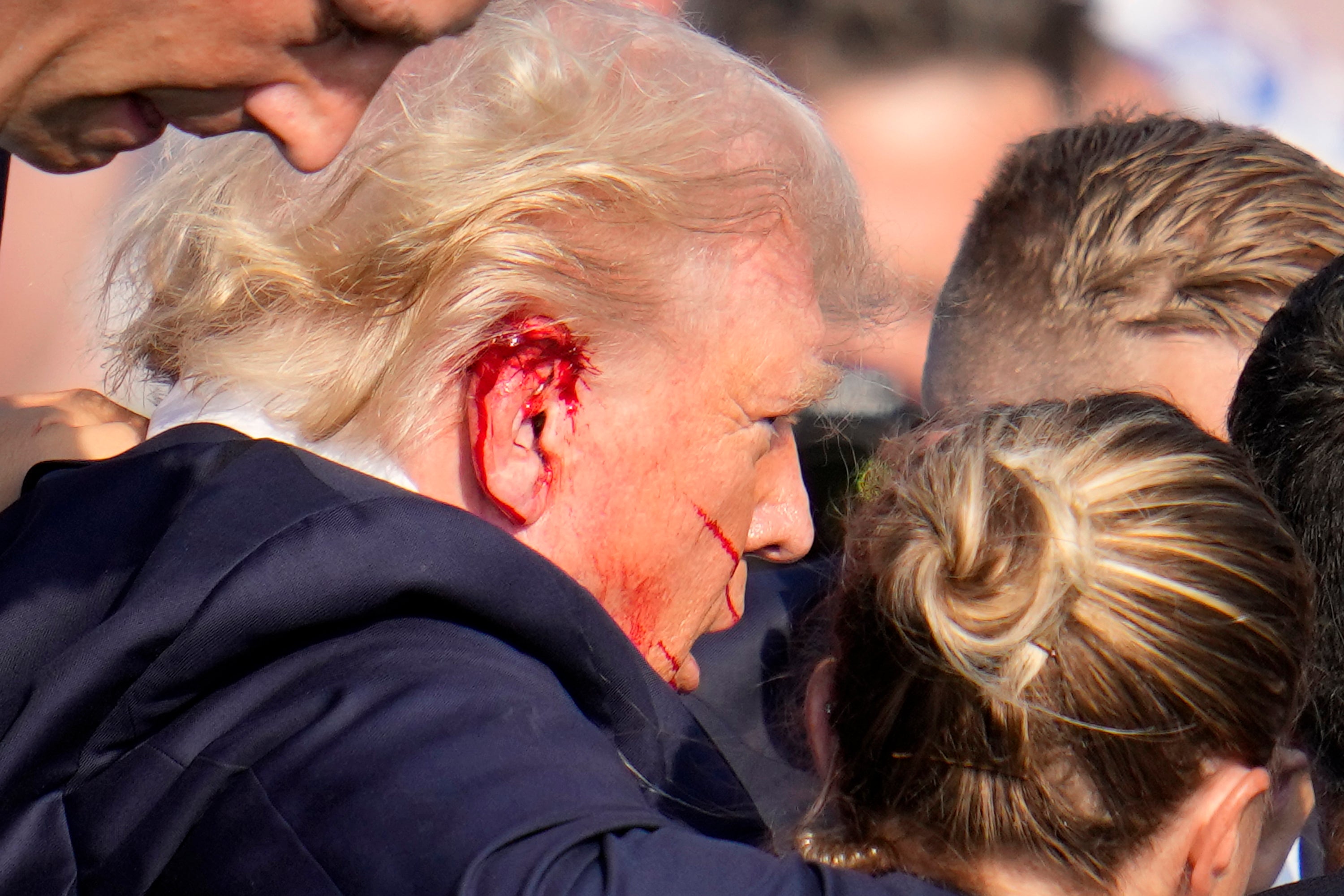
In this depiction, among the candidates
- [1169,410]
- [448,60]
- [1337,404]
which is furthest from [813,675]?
[448,60]

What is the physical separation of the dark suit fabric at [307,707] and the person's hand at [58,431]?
317mm

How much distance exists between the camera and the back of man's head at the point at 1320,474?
1336 mm

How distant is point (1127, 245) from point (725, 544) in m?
0.83

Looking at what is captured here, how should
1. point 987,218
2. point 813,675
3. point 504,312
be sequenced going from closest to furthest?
1. point 504,312
2. point 813,675
3. point 987,218

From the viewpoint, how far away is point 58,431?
1.70 metres

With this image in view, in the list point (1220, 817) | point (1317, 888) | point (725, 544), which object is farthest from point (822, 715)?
→ point (1317, 888)

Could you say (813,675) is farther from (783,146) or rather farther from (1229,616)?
(783,146)

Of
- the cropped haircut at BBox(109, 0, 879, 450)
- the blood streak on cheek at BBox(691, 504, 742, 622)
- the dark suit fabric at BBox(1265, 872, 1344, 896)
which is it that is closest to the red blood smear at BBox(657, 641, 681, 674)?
the blood streak on cheek at BBox(691, 504, 742, 622)

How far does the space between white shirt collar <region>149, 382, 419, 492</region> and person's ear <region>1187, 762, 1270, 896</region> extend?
3.06 ft

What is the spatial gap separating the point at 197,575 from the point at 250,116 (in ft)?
1.51

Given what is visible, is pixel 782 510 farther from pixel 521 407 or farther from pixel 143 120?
pixel 143 120

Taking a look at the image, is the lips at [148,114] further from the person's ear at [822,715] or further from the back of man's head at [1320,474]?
the back of man's head at [1320,474]

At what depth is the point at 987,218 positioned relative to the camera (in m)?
2.28

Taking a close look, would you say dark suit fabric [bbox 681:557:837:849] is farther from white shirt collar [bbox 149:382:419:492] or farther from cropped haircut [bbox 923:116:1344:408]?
white shirt collar [bbox 149:382:419:492]
